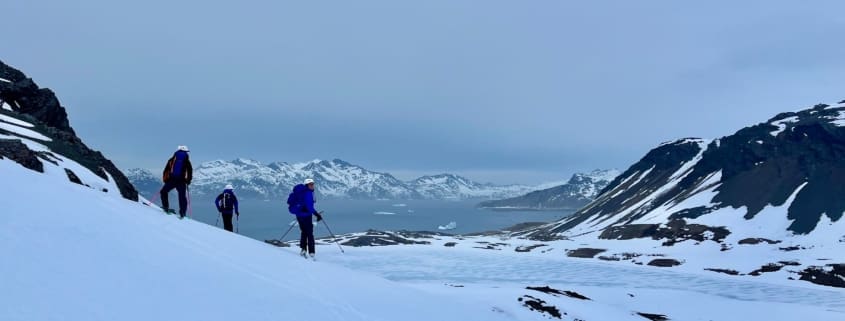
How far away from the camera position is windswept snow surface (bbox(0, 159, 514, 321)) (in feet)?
21.3

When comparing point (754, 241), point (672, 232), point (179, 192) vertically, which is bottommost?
point (754, 241)

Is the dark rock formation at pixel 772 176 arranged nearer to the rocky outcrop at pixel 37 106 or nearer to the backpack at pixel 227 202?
the backpack at pixel 227 202

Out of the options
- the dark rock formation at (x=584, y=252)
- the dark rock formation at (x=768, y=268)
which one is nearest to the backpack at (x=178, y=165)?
the dark rock formation at (x=768, y=268)

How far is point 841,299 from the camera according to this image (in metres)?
55.8

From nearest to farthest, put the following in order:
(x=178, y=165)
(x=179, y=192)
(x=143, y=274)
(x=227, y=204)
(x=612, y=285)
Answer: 1. (x=143, y=274)
2. (x=179, y=192)
3. (x=178, y=165)
4. (x=227, y=204)
5. (x=612, y=285)

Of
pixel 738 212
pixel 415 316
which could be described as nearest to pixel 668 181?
pixel 738 212

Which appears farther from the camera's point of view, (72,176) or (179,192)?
(72,176)

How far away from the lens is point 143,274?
26.4 feet

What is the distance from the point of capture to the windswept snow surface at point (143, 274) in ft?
21.3

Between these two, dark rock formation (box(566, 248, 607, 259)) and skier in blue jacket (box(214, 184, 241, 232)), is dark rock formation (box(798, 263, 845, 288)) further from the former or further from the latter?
skier in blue jacket (box(214, 184, 241, 232))

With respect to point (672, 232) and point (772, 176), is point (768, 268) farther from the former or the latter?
point (772, 176)

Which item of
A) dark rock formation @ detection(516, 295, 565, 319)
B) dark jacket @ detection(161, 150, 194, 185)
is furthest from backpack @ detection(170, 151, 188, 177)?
dark rock formation @ detection(516, 295, 565, 319)

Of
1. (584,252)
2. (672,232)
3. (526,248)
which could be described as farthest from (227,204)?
(672,232)

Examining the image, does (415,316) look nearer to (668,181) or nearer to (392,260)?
(392,260)
